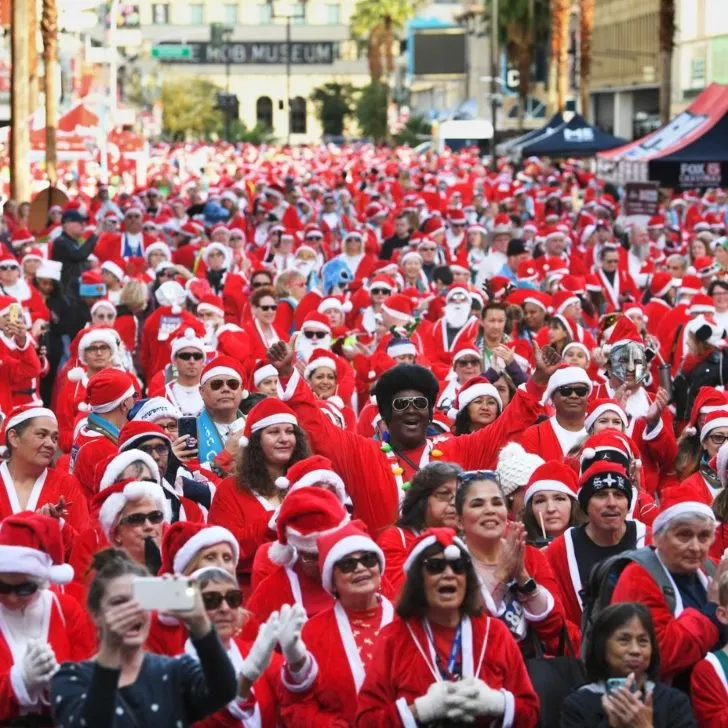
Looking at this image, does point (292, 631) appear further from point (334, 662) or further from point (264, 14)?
point (264, 14)

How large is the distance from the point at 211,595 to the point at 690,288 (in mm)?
11980

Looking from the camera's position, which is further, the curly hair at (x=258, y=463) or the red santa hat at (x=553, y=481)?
the curly hair at (x=258, y=463)

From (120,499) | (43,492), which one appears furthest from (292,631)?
(43,492)

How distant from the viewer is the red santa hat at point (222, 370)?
432 inches

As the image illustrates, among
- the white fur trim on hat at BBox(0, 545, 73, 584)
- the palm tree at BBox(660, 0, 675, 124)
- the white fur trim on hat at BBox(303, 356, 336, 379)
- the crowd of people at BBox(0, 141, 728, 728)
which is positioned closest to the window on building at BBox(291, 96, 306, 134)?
the palm tree at BBox(660, 0, 675, 124)

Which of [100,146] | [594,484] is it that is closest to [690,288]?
[594,484]

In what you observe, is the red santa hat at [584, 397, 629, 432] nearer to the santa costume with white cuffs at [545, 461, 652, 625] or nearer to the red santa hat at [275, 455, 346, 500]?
the santa costume with white cuffs at [545, 461, 652, 625]

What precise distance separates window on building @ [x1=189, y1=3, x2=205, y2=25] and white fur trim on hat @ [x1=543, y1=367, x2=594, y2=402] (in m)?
154

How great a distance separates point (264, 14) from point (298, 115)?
26.4ft

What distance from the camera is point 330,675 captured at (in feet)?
21.7

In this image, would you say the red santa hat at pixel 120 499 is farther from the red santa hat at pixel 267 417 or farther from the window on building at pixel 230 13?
the window on building at pixel 230 13

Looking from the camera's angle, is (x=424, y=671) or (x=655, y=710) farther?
(x=655, y=710)

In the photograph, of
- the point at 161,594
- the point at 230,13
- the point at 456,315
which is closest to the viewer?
the point at 161,594

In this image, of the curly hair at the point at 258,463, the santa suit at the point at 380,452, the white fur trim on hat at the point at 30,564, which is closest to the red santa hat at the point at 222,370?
the santa suit at the point at 380,452
